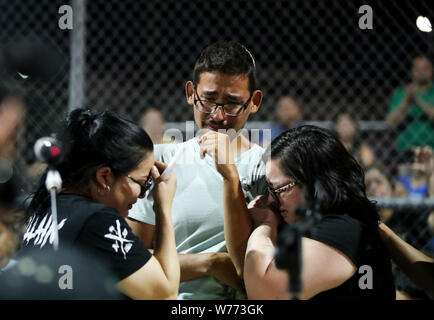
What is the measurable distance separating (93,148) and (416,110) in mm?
2994

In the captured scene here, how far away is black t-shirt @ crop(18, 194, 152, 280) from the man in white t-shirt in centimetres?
34

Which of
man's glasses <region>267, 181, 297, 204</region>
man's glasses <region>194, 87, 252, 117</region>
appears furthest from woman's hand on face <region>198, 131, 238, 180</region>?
man's glasses <region>194, 87, 252, 117</region>

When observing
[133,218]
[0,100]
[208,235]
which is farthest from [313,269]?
[0,100]

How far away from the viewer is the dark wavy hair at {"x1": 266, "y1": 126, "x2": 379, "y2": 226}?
6.19 ft

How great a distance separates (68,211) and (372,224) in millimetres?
1041

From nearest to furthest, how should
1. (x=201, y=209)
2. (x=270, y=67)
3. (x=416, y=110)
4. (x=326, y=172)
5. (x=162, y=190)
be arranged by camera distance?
(x=326, y=172)
(x=162, y=190)
(x=201, y=209)
(x=416, y=110)
(x=270, y=67)

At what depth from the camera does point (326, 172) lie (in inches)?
75.6

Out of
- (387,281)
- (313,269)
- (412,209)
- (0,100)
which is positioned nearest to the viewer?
(313,269)

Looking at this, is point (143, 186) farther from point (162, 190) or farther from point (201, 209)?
point (201, 209)

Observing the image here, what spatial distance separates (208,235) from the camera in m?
2.18

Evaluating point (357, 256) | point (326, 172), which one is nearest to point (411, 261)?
point (357, 256)

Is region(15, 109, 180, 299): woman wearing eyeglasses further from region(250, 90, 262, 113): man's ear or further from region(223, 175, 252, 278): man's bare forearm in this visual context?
region(250, 90, 262, 113): man's ear

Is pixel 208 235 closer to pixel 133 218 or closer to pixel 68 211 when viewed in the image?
pixel 133 218

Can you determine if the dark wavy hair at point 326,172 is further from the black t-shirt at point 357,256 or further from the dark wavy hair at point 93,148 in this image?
the dark wavy hair at point 93,148
